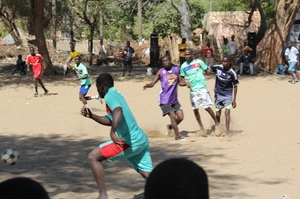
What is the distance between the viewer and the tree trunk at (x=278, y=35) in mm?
22141

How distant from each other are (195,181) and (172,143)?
868 centimetres

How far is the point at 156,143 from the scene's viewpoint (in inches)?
426

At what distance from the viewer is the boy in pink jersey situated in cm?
1057

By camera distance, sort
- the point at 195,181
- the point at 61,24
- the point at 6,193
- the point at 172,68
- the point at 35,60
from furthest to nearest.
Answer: the point at 61,24 → the point at 35,60 → the point at 172,68 → the point at 195,181 → the point at 6,193

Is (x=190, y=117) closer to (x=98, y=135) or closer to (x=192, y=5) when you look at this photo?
(x=98, y=135)

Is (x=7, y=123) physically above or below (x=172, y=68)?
below

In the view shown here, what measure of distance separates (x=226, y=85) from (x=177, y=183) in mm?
9024

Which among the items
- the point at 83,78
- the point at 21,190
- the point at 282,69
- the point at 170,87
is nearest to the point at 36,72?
the point at 83,78

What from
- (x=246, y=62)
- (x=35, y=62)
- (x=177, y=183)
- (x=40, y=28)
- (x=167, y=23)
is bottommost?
(x=246, y=62)

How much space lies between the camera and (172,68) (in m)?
10.6

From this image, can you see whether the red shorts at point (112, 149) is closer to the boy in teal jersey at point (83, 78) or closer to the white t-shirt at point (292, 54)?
the boy in teal jersey at point (83, 78)

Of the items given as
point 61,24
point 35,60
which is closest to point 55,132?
point 35,60

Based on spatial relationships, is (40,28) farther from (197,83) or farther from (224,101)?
(224,101)

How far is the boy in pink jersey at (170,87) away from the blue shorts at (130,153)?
420cm
